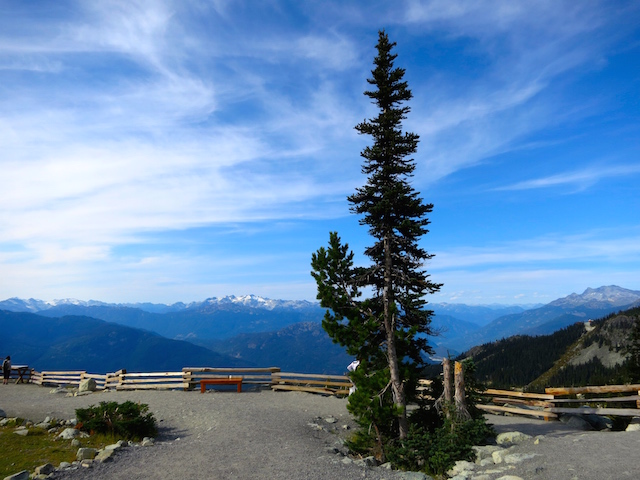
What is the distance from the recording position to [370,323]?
666 inches

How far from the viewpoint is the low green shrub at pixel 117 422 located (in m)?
16.4

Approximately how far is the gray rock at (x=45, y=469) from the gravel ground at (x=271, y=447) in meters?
0.48

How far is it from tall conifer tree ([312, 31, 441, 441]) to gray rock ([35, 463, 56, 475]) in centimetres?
1050

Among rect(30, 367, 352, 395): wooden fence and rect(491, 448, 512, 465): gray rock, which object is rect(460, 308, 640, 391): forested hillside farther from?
rect(491, 448, 512, 465): gray rock

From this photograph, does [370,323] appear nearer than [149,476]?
No

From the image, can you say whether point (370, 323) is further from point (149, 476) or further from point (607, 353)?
point (607, 353)

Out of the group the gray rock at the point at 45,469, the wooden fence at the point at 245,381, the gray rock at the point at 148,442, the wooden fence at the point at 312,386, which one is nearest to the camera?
the gray rock at the point at 45,469

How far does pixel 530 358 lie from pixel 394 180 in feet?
473

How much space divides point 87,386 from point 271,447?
2120 centimetres

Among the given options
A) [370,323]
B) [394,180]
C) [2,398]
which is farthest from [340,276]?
[2,398]

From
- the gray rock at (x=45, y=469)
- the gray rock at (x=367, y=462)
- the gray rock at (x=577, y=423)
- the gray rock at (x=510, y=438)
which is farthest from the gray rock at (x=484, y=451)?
the gray rock at (x=45, y=469)

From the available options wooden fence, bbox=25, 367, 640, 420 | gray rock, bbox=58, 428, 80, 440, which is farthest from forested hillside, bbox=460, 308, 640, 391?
gray rock, bbox=58, 428, 80, 440

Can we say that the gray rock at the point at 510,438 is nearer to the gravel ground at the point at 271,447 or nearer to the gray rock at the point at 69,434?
the gravel ground at the point at 271,447

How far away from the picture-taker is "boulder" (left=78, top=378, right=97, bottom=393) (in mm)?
29277
